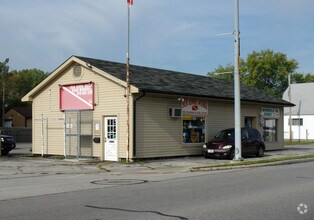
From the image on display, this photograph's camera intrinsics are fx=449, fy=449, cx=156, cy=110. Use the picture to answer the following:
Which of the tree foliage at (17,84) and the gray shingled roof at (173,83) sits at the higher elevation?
the tree foliage at (17,84)

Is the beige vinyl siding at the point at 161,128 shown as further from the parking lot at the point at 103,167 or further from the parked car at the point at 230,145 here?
the parked car at the point at 230,145

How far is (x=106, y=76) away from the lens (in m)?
21.0

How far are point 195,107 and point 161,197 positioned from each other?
534 inches

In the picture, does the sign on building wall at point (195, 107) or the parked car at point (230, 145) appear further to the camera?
the sign on building wall at point (195, 107)

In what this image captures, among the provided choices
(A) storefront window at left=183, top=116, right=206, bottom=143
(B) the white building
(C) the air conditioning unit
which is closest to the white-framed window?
(B) the white building

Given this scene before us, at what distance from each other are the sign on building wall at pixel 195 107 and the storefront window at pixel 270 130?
6463 mm

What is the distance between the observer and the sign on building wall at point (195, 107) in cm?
2267

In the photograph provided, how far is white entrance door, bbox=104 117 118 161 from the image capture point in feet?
68.5

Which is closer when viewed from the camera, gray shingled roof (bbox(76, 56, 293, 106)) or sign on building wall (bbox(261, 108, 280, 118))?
gray shingled roof (bbox(76, 56, 293, 106))

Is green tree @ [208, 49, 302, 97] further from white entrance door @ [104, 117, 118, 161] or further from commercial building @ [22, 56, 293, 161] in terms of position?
white entrance door @ [104, 117, 118, 161]

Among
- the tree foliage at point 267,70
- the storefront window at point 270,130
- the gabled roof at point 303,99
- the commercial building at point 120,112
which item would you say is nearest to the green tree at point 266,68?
the tree foliage at point 267,70

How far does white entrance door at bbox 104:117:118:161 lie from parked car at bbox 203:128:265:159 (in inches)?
173

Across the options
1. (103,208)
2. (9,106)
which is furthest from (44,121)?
(9,106)

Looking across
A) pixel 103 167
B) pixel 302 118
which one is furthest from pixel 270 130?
pixel 302 118
